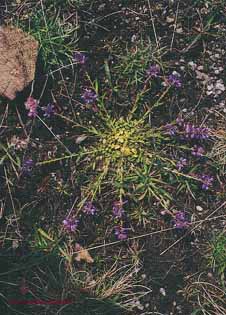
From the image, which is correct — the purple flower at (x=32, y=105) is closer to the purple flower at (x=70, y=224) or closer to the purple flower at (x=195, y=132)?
the purple flower at (x=70, y=224)

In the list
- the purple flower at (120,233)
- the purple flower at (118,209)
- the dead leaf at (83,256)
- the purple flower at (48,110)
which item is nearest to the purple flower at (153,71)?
the purple flower at (48,110)

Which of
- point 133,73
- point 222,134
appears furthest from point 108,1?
point 222,134

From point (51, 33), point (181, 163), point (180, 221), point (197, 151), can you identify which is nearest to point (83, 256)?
point (180, 221)

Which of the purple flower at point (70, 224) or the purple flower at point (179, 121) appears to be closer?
the purple flower at point (70, 224)

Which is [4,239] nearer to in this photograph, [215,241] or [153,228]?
[153,228]

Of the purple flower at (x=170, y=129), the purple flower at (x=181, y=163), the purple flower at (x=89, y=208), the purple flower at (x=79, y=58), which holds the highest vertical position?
the purple flower at (x=79, y=58)
